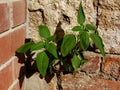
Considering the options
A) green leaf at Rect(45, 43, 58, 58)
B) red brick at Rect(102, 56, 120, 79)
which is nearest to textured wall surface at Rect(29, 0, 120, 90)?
red brick at Rect(102, 56, 120, 79)

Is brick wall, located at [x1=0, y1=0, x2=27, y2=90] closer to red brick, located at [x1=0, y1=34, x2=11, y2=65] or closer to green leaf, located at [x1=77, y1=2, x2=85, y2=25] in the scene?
red brick, located at [x1=0, y1=34, x2=11, y2=65]

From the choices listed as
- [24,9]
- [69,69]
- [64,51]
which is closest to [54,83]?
[69,69]

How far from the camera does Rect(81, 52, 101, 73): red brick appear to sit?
0.93 metres

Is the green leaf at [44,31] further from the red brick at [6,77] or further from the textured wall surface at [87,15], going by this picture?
the red brick at [6,77]

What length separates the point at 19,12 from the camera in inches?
33.7

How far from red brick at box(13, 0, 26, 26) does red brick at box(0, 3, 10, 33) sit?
0.19 ft

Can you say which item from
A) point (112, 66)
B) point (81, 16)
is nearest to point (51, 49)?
point (81, 16)

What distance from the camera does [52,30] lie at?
933 millimetres

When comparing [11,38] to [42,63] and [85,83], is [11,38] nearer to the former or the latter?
[42,63]

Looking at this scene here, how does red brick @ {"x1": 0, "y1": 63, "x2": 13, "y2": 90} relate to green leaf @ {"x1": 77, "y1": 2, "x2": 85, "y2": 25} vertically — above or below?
below

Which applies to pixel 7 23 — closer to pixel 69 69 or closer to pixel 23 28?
pixel 23 28

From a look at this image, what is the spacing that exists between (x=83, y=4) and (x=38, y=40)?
0.22 m

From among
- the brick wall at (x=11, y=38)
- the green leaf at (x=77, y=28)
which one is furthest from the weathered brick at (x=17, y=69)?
the green leaf at (x=77, y=28)

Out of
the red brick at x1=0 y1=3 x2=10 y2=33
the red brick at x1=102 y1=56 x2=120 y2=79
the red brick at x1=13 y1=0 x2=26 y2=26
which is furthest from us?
the red brick at x1=102 y1=56 x2=120 y2=79
